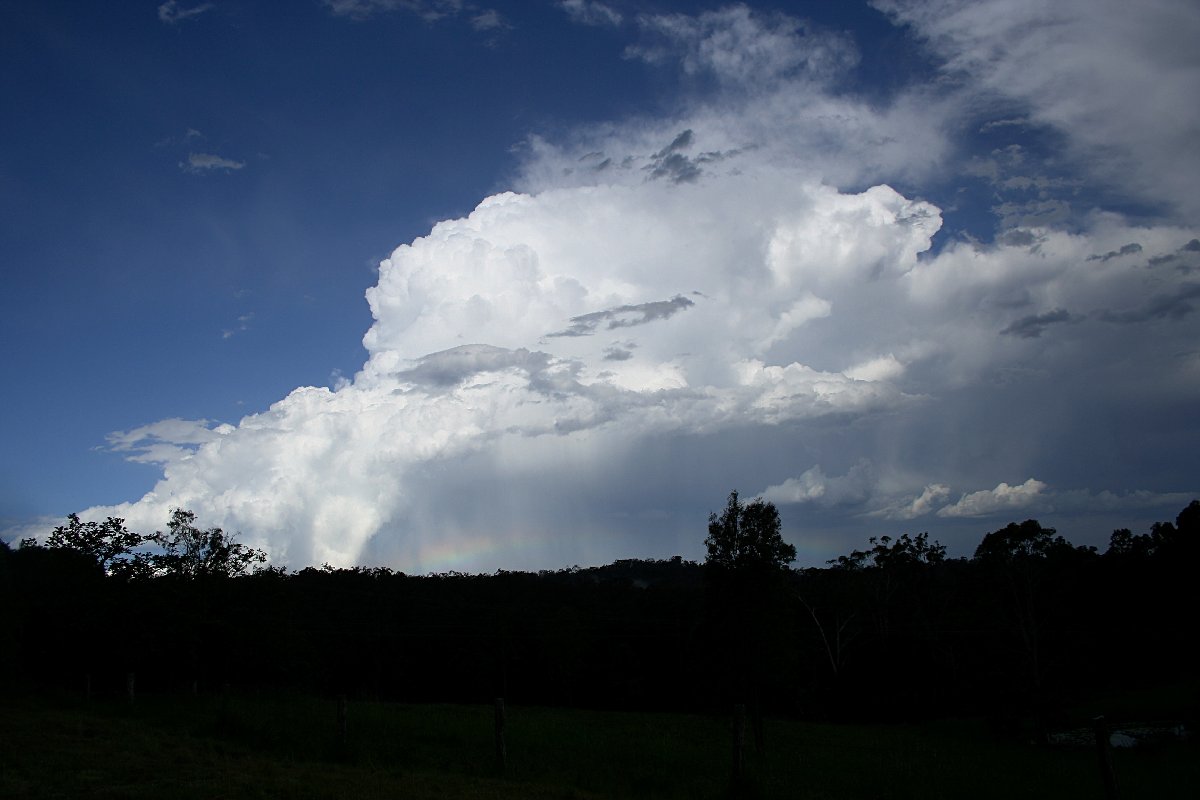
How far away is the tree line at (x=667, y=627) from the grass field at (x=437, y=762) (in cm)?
611

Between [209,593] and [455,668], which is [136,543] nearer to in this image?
[209,593]

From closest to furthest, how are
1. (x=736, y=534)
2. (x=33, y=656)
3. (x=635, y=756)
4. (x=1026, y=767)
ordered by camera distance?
(x=635, y=756), (x=1026, y=767), (x=736, y=534), (x=33, y=656)

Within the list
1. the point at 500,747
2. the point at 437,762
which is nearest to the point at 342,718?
the point at 437,762

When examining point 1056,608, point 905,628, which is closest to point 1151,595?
point 1056,608

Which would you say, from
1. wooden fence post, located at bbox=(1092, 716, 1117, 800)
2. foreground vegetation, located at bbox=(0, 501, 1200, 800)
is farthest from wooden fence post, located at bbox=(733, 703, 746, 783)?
wooden fence post, located at bbox=(1092, 716, 1117, 800)

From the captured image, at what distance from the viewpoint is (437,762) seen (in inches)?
715

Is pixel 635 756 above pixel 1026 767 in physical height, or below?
above

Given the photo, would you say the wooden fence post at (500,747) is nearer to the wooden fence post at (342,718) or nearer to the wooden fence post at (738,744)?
the wooden fence post at (342,718)

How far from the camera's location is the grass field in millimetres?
14086

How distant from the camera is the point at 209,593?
4419 centimetres

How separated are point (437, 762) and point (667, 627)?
203 ft

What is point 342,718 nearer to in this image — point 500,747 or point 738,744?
point 500,747

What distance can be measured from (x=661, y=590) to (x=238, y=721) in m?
69.9

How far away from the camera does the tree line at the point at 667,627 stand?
35.1 m
